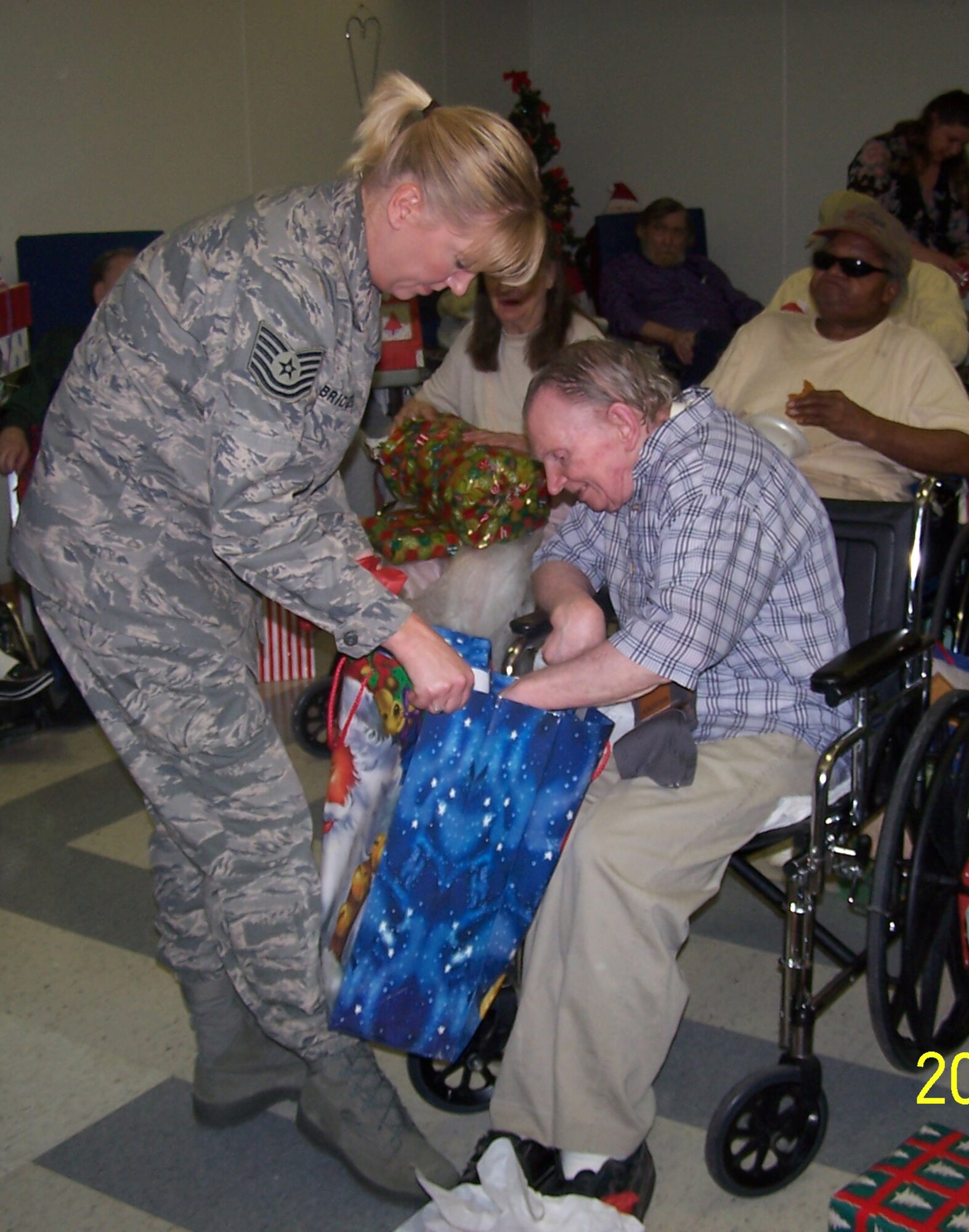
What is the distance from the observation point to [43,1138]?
72.2 inches

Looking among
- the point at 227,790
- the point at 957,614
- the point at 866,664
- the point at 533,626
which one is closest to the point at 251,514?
the point at 227,790

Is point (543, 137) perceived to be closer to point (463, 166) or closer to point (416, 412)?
point (416, 412)

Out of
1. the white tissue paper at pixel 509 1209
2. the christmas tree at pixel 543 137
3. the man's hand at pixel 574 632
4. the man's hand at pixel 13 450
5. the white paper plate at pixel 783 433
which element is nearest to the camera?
the white tissue paper at pixel 509 1209

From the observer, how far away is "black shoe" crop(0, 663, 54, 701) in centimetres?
320

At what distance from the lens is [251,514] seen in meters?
1.43

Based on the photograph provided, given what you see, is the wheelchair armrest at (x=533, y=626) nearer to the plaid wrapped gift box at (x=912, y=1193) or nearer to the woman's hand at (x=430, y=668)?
the woman's hand at (x=430, y=668)

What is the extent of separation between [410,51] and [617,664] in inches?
219

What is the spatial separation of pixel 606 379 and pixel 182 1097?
1.24 meters

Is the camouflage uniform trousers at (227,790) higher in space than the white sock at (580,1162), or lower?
higher

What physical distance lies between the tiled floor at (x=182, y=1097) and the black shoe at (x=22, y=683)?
2.09 feet

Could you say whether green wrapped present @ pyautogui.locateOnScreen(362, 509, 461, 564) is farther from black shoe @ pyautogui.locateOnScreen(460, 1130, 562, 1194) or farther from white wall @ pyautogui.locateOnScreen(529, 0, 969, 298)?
white wall @ pyautogui.locateOnScreen(529, 0, 969, 298)

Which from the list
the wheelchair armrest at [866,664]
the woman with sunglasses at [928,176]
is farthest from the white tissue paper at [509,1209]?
the woman with sunglasses at [928,176]

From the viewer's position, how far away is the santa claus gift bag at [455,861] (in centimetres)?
154

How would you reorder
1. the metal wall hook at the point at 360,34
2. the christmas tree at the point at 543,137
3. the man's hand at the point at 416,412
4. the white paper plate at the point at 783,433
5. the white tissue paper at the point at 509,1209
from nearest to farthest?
the white tissue paper at the point at 509,1209 → the white paper plate at the point at 783,433 → the man's hand at the point at 416,412 → the metal wall hook at the point at 360,34 → the christmas tree at the point at 543,137
